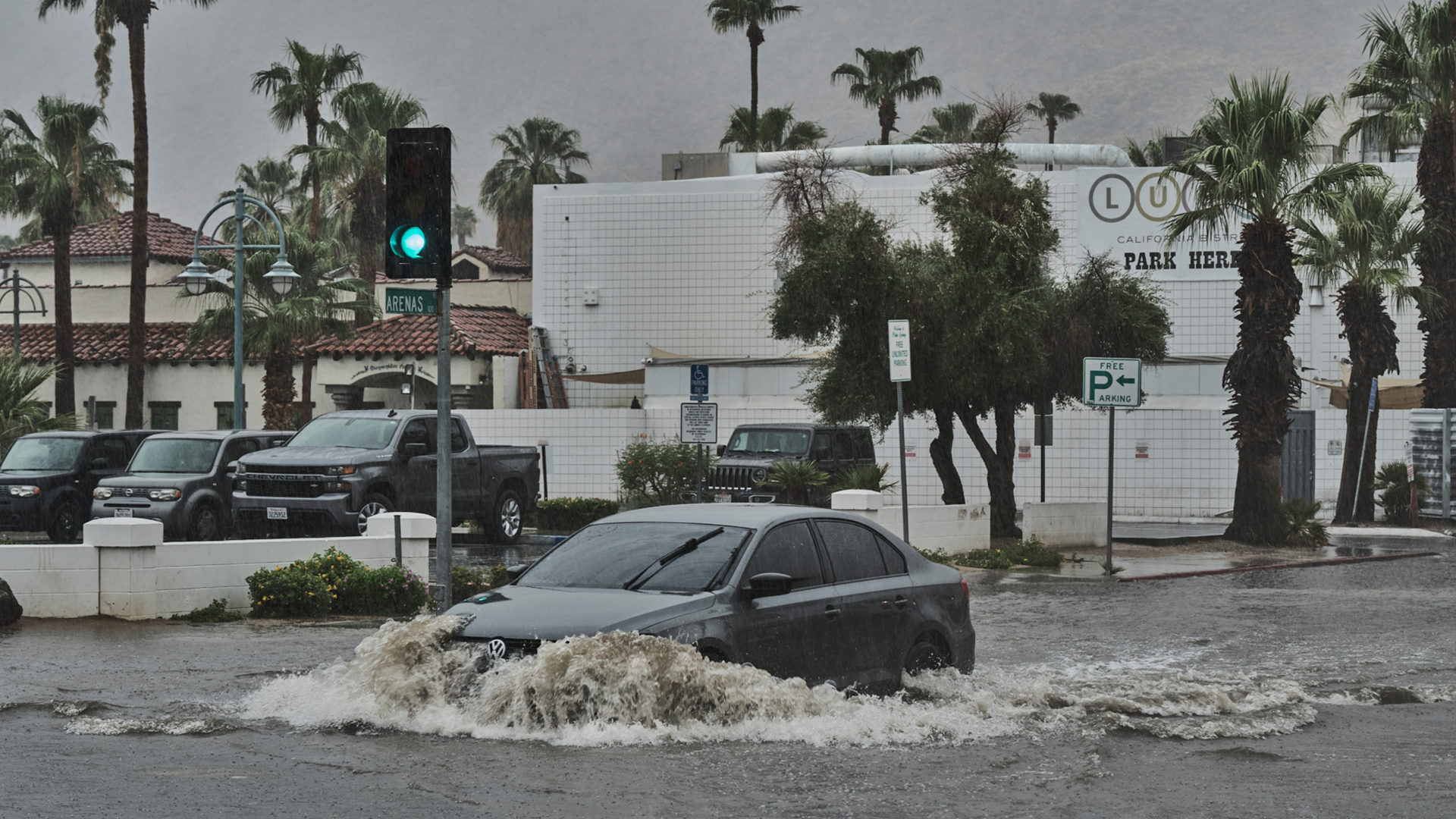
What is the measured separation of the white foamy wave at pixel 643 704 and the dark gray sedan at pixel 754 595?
0.54 feet

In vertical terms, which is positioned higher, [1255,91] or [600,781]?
[1255,91]

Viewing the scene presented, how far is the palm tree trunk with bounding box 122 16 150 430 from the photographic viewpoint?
38.7m

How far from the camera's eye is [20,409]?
103ft

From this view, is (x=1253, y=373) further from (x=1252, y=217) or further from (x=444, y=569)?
(x=444, y=569)

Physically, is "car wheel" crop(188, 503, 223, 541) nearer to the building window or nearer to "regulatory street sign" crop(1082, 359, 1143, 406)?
"regulatory street sign" crop(1082, 359, 1143, 406)

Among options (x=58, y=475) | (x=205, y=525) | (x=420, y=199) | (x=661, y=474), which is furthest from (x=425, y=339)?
(x=420, y=199)

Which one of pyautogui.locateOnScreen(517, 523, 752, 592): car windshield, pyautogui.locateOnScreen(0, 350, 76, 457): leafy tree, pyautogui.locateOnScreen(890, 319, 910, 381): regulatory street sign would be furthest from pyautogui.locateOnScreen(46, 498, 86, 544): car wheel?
pyautogui.locateOnScreen(517, 523, 752, 592): car windshield

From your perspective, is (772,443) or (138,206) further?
(138,206)

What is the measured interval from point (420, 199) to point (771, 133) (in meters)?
54.8

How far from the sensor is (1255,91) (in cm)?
2670

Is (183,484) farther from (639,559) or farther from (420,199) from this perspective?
(639,559)

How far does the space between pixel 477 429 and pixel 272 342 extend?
5238mm

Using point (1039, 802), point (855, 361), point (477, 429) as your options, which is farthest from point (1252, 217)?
point (1039, 802)

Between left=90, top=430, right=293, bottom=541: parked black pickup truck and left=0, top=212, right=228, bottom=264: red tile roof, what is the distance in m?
34.3
